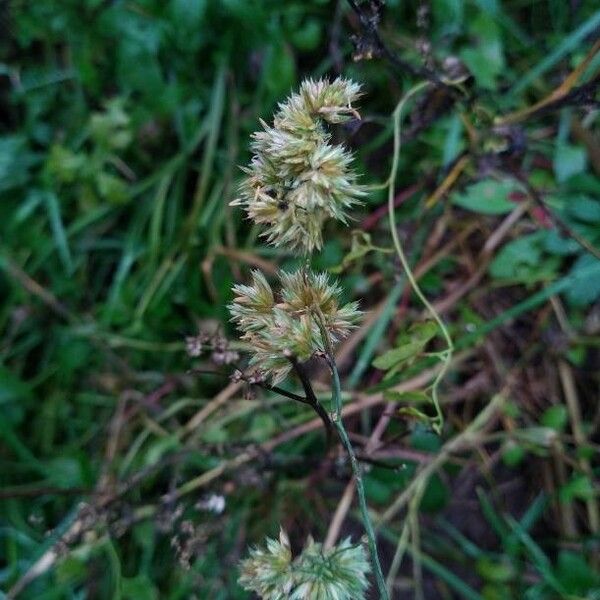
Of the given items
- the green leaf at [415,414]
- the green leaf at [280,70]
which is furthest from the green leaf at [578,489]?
the green leaf at [280,70]

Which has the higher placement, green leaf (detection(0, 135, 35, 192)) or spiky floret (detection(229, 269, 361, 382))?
green leaf (detection(0, 135, 35, 192))

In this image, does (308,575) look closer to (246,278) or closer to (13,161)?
(246,278)

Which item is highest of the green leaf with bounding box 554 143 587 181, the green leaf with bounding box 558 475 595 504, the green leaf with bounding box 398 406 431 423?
the green leaf with bounding box 554 143 587 181

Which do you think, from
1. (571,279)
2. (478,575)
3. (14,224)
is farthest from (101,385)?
(571,279)

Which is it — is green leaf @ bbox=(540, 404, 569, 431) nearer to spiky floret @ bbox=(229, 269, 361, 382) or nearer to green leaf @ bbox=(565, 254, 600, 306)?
green leaf @ bbox=(565, 254, 600, 306)

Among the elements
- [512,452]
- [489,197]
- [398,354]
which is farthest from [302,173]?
[512,452]

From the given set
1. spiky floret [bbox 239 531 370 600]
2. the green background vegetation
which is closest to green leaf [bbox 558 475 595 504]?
the green background vegetation

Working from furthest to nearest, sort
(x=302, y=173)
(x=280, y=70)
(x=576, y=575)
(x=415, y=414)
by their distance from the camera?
(x=280, y=70), (x=576, y=575), (x=415, y=414), (x=302, y=173)
